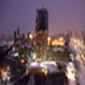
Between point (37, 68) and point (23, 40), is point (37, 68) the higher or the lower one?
the lower one

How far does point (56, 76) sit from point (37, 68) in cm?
197

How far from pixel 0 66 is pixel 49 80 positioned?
780cm

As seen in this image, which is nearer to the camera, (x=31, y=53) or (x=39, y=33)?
(x=39, y=33)

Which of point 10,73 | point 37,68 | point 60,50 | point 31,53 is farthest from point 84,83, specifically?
point 31,53

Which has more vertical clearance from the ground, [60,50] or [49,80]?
[60,50]

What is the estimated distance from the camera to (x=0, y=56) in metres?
13.2

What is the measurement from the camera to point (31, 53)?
48.8 ft

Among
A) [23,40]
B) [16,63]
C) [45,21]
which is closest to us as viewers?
[16,63]

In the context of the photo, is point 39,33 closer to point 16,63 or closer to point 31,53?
point 31,53

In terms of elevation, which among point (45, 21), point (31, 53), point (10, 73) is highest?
point (45, 21)

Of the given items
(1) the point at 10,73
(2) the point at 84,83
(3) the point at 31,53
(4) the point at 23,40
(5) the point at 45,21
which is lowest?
(1) the point at 10,73

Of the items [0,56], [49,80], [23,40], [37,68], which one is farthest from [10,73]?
[23,40]

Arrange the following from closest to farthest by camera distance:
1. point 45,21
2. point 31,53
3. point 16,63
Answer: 1. point 16,63
2. point 45,21
3. point 31,53

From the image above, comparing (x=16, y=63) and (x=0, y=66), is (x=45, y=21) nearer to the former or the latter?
(x=16, y=63)
